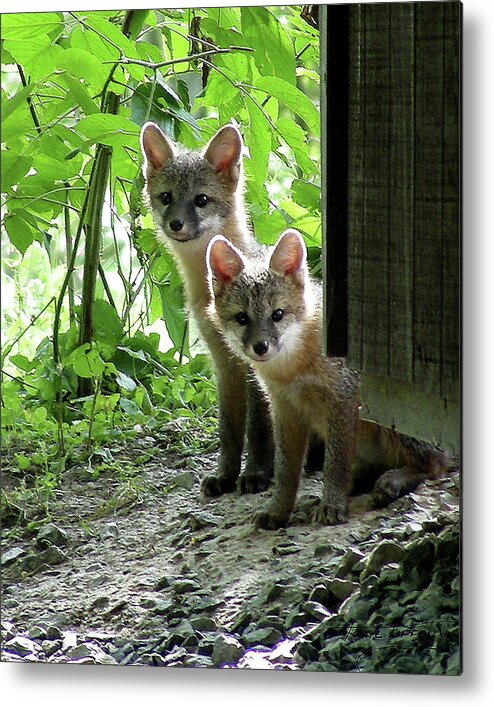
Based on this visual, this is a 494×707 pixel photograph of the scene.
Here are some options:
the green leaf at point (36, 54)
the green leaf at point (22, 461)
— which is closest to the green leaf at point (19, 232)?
the green leaf at point (36, 54)

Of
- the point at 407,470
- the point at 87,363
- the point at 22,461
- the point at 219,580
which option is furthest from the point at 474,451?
the point at 22,461

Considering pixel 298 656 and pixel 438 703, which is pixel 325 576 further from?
pixel 438 703

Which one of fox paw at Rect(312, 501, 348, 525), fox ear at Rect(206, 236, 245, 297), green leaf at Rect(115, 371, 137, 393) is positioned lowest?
fox paw at Rect(312, 501, 348, 525)

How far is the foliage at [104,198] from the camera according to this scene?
2170 mm

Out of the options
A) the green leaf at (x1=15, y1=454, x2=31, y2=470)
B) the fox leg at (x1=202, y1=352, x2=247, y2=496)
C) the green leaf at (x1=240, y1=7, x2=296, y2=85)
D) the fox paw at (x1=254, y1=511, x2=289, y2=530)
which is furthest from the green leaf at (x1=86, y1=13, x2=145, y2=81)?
the fox paw at (x1=254, y1=511, x2=289, y2=530)

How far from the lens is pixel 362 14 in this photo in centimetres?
205

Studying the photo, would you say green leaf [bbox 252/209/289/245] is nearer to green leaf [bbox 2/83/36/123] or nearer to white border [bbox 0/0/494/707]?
white border [bbox 0/0/494/707]

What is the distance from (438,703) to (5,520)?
0.88m

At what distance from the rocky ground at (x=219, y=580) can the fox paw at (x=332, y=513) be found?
0.01 m

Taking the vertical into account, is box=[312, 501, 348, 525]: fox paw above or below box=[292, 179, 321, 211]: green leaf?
below

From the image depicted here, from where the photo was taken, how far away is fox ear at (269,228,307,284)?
2.10 metres

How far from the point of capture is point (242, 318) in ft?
7.03

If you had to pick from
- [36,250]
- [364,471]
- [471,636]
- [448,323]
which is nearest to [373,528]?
[364,471]

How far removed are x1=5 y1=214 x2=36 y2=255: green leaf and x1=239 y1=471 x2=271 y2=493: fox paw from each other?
606 mm
